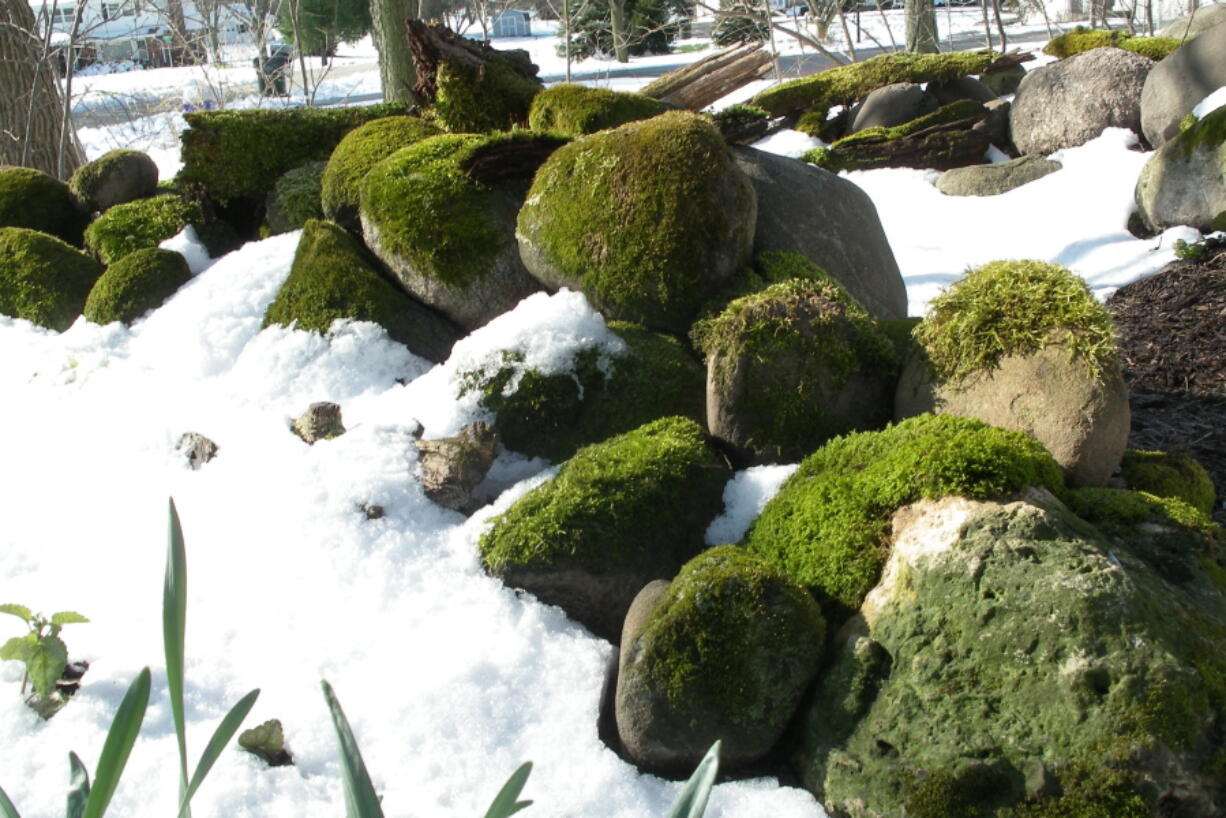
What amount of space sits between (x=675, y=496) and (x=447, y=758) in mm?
1121

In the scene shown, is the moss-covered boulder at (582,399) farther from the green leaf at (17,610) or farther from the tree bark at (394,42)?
the tree bark at (394,42)

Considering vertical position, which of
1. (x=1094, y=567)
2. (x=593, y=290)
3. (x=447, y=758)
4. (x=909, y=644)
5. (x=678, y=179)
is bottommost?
(x=447, y=758)

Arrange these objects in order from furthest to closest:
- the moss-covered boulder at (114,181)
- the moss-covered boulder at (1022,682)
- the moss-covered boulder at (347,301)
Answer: the moss-covered boulder at (114,181) → the moss-covered boulder at (347,301) → the moss-covered boulder at (1022,682)

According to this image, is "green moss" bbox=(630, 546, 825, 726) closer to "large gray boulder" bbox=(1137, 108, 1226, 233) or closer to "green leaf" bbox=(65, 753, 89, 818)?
"green leaf" bbox=(65, 753, 89, 818)

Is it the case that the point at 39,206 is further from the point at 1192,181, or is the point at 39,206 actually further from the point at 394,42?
Answer: the point at 1192,181

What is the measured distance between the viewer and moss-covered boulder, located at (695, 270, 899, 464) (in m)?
3.52

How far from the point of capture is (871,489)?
2.97 metres

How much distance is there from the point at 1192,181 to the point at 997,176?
192 cm

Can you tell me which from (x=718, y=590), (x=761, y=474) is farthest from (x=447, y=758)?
(x=761, y=474)

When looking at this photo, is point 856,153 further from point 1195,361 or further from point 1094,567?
point 1094,567

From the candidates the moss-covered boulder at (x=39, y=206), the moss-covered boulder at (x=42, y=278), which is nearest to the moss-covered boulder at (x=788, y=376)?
the moss-covered boulder at (x=42, y=278)

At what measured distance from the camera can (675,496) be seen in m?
3.33

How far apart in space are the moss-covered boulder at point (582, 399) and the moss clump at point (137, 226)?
118 inches

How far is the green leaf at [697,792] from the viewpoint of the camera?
46.7 inches
